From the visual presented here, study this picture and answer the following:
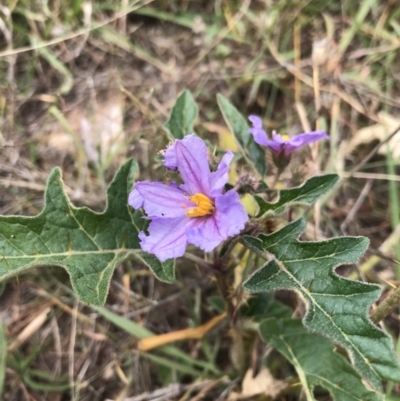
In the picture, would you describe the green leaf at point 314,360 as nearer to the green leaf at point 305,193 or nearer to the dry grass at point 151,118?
the dry grass at point 151,118

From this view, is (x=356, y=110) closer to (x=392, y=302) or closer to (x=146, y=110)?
(x=146, y=110)

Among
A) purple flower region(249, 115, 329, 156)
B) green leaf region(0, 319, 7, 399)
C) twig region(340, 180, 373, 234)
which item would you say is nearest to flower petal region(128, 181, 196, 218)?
purple flower region(249, 115, 329, 156)

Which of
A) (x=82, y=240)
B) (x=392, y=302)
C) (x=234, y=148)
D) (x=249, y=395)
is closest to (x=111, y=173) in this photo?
(x=234, y=148)

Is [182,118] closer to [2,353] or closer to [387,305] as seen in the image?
[387,305]

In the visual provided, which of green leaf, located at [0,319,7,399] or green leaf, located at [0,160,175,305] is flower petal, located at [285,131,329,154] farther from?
green leaf, located at [0,319,7,399]

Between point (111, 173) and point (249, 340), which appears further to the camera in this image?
point (111, 173)

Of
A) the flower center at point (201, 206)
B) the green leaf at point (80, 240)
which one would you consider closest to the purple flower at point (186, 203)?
the flower center at point (201, 206)
